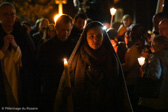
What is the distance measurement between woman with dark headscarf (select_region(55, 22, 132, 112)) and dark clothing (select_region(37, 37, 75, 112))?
1079mm

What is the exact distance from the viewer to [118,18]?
47.3 feet

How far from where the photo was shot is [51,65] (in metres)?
4.55

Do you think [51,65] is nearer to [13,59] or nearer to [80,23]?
[13,59]

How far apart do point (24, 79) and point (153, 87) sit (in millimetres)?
2347

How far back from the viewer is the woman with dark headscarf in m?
3.30

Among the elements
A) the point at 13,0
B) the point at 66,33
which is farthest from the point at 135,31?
the point at 13,0

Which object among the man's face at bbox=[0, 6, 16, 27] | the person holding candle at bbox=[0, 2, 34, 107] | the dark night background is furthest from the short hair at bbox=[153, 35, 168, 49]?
the dark night background

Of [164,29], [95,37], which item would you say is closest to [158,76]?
[95,37]

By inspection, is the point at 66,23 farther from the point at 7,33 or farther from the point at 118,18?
the point at 118,18

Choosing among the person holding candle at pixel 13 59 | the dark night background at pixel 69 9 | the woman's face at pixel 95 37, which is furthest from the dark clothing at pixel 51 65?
the dark night background at pixel 69 9

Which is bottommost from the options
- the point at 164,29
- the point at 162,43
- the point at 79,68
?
the point at 79,68

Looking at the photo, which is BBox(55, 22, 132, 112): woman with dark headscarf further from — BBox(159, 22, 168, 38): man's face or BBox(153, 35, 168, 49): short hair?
BBox(159, 22, 168, 38): man's face

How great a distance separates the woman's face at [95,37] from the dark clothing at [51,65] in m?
1.26

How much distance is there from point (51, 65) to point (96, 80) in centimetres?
141
